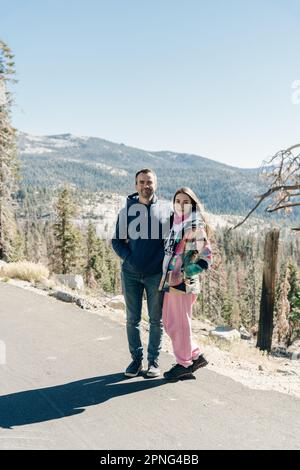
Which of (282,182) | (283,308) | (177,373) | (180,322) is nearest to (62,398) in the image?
(177,373)

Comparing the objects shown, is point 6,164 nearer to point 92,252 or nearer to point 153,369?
point 153,369

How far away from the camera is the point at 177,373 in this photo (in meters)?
5.06

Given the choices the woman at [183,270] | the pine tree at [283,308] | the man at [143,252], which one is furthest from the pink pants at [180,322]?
the pine tree at [283,308]

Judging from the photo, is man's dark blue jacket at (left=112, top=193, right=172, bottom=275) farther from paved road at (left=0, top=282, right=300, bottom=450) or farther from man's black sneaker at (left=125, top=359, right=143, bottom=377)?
paved road at (left=0, top=282, right=300, bottom=450)

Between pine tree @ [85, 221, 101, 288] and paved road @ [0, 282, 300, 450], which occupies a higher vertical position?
paved road @ [0, 282, 300, 450]

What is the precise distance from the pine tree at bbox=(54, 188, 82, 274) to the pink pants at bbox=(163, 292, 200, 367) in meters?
31.2

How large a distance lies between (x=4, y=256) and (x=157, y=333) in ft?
70.3

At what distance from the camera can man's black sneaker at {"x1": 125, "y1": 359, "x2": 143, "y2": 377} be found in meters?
5.17

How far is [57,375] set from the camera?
207 inches

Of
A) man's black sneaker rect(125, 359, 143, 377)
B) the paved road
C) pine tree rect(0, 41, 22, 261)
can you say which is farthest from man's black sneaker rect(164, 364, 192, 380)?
pine tree rect(0, 41, 22, 261)

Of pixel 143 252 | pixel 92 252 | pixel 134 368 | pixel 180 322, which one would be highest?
pixel 143 252

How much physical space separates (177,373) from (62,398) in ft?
4.35
